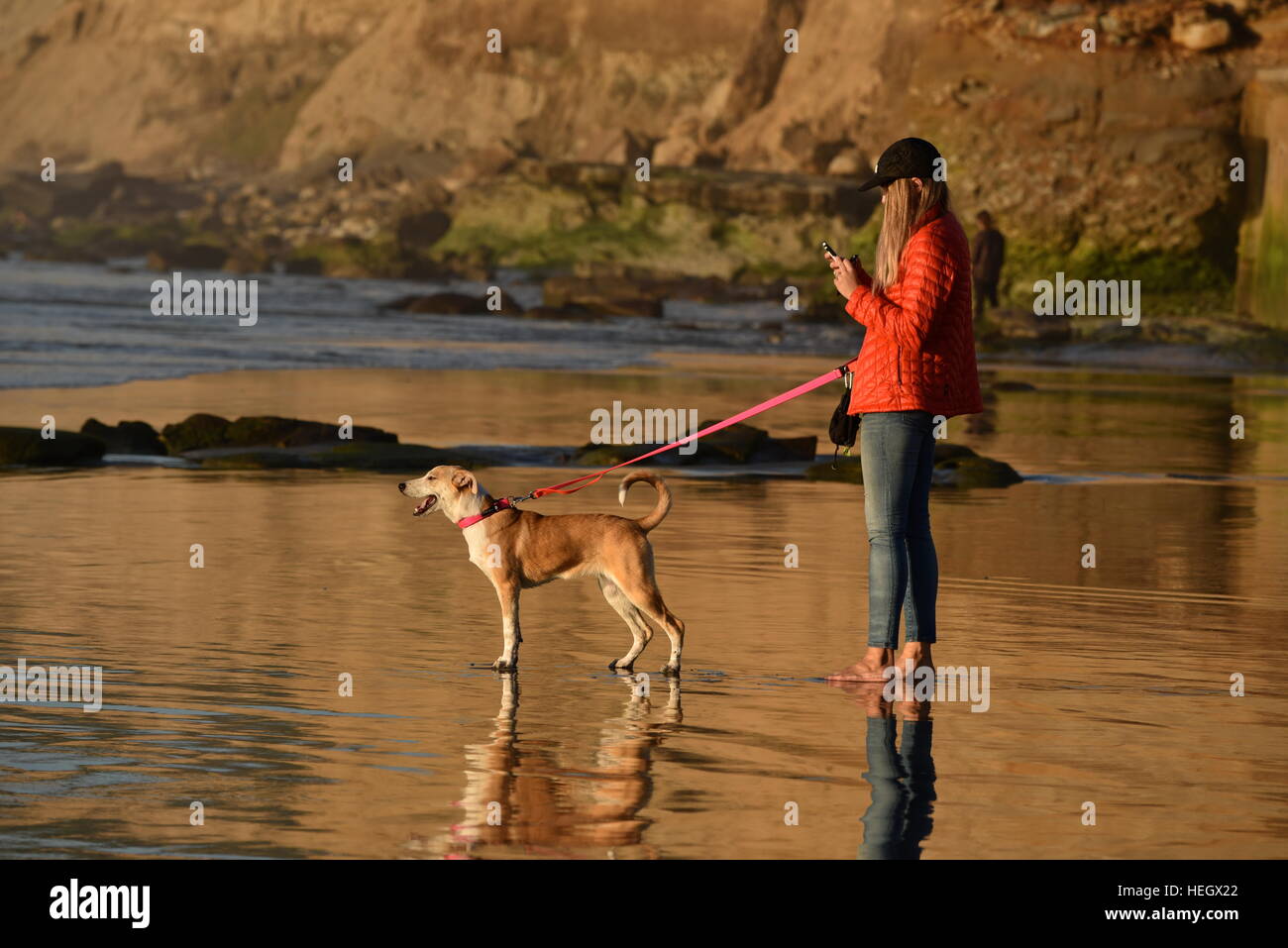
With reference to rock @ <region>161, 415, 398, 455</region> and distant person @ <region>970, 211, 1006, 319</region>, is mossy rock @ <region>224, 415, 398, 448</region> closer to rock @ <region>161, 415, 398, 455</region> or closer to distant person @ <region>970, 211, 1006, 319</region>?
rock @ <region>161, 415, 398, 455</region>

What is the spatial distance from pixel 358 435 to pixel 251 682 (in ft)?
29.2

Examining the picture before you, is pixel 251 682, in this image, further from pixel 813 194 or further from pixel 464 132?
pixel 464 132

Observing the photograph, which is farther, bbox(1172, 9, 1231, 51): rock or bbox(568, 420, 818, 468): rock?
bbox(1172, 9, 1231, 51): rock

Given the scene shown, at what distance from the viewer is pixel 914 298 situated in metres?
8.41

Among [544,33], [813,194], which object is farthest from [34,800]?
[544,33]

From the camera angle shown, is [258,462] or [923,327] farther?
[258,462]

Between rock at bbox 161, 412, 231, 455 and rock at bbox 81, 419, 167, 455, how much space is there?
0.30 ft

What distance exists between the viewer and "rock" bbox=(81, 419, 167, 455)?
17.0m

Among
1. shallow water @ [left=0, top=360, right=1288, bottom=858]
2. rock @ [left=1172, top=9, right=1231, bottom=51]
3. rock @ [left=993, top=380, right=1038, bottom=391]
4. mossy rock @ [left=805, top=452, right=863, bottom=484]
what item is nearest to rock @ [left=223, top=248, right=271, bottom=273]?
rock @ [left=1172, top=9, right=1231, bottom=51]

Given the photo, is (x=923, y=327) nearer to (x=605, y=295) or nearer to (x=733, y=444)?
(x=733, y=444)

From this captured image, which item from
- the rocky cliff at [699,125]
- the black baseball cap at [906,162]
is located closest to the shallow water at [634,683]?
the black baseball cap at [906,162]

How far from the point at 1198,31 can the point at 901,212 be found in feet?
108

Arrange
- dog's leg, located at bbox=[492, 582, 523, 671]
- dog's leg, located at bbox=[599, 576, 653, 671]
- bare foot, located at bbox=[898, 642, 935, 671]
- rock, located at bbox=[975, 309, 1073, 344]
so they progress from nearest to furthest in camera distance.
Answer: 1. bare foot, located at bbox=[898, 642, 935, 671]
2. dog's leg, located at bbox=[492, 582, 523, 671]
3. dog's leg, located at bbox=[599, 576, 653, 671]
4. rock, located at bbox=[975, 309, 1073, 344]

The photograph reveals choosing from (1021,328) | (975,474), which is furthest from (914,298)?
(1021,328)
